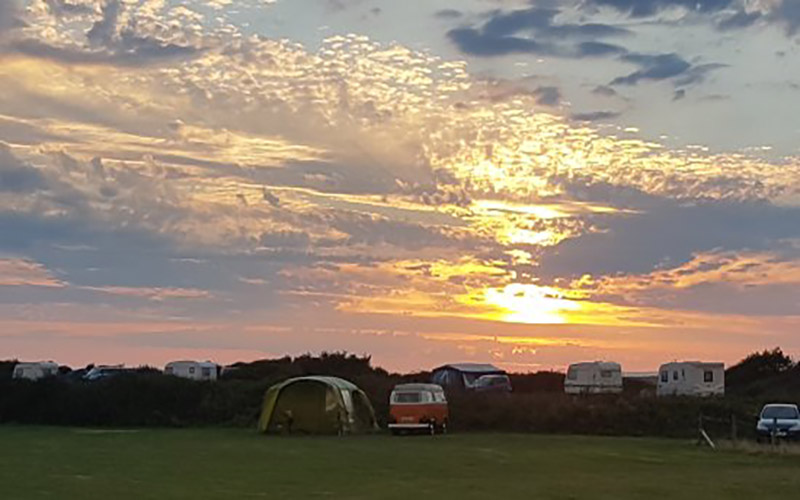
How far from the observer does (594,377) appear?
68.8 m

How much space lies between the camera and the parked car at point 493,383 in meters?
61.0

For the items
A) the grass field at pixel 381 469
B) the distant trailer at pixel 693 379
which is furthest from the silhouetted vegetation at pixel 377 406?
the grass field at pixel 381 469

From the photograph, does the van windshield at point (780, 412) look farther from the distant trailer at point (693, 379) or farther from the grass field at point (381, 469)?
the distant trailer at point (693, 379)

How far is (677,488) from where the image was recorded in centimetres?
2438

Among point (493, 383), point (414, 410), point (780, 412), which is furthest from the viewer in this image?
point (493, 383)

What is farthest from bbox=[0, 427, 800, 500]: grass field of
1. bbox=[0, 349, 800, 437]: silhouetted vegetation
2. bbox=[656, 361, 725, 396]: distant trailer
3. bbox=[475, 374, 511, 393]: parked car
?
bbox=[656, 361, 725, 396]: distant trailer

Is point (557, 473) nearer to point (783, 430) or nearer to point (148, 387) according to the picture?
point (783, 430)

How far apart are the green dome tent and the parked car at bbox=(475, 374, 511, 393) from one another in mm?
13550

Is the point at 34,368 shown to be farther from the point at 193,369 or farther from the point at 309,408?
the point at 309,408

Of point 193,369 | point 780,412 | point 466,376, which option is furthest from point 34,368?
point 780,412

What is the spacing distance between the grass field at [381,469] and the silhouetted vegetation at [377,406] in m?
6.02

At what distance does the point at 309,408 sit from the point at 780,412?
17005mm

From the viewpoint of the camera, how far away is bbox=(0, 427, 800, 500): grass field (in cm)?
2317

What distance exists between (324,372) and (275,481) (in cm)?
5215
